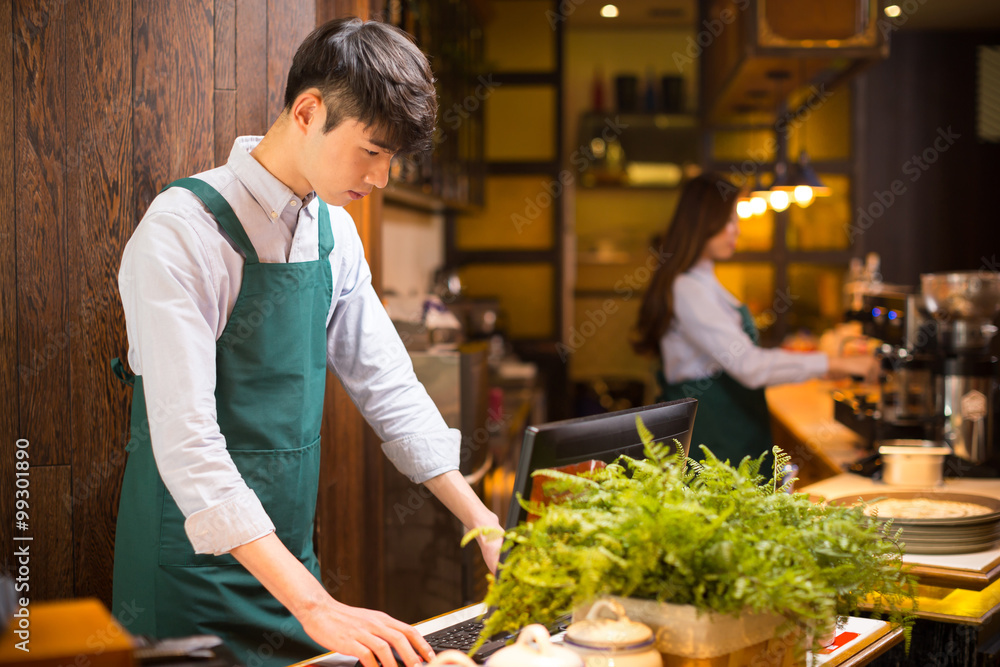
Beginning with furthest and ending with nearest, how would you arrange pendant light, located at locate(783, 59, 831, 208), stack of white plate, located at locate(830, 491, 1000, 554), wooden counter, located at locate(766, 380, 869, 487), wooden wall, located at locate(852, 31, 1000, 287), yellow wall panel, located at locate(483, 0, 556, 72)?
wooden wall, located at locate(852, 31, 1000, 287)
yellow wall panel, located at locate(483, 0, 556, 72)
pendant light, located at locate(783, 59, 831, 208)
wooden counter, located at locate(766, 380, 869, 487)
stack of white plate, located at locate(830, 491, 1000, 554)

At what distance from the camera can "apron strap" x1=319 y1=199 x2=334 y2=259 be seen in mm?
1536

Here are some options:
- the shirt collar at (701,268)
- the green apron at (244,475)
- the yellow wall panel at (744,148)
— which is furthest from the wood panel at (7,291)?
the yellow wall panel at (744,148)

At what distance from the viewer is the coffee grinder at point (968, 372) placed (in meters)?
2.47

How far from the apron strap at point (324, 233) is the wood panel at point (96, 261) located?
0.51 m

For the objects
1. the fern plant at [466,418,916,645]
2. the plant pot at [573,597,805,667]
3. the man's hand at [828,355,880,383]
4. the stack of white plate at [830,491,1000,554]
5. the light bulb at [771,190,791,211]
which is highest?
the light bulb at [771,190,791,211]

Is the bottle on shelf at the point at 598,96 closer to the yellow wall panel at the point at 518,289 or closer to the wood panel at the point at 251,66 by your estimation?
the yellow wall panel at the point at 518,289

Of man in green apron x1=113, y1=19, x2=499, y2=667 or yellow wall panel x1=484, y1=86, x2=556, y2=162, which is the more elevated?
yellow wall panel x1=484, y1=86, x2=556, y2=162

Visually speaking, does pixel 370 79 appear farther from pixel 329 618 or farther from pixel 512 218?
pixel 512 218

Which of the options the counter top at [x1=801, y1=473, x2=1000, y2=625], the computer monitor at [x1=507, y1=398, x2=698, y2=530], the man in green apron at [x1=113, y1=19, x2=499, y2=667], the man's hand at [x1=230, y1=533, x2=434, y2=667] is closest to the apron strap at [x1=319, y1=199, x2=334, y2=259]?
the man in green apron at [x1=113, y1=19, x2=499, y2=667]

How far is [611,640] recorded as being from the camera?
90cm

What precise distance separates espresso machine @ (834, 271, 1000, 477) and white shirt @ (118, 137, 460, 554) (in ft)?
4.62

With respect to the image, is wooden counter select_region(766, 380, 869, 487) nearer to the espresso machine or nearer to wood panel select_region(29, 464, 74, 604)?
the espresso machine

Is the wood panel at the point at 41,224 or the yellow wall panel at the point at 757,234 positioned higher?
the yellow wall panel at the point at 757,234

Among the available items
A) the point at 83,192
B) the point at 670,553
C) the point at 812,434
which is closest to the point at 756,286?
the point at 812,434
